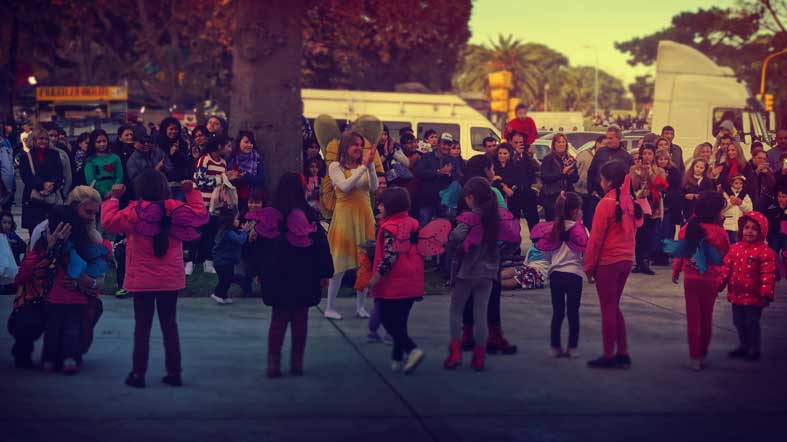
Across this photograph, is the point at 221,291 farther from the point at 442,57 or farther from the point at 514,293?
the point at 442,57

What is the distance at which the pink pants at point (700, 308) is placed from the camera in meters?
8.38

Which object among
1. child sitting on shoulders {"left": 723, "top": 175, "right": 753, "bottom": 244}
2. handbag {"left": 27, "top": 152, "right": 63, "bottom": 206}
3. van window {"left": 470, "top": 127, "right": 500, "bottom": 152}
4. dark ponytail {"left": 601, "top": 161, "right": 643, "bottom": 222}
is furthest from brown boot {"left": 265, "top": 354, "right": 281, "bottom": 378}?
van window {"left": 470, "top": 127, "right": 500, "bottom": 152}

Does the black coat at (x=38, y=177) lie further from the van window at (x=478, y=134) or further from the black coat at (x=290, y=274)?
the van window at (x=478, y=134)

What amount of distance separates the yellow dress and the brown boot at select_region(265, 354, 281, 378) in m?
2.24

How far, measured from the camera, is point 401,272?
8.05 m

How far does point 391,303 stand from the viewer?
8086 mm

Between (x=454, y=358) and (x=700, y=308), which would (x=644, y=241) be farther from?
(x=454, y=358)

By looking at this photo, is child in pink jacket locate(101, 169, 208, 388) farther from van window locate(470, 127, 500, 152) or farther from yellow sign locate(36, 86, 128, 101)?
yellow sign locate(36, 86, 128, 101)

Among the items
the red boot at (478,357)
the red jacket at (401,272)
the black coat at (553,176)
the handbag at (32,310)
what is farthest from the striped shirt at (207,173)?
the red boot at (478,357)

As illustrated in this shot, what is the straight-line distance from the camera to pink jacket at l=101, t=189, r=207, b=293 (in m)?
7.53

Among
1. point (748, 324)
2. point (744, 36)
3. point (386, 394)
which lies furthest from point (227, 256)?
point (744, 36)

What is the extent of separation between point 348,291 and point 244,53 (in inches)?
134

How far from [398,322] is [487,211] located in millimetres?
988

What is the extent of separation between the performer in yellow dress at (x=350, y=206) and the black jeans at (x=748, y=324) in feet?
10.3
